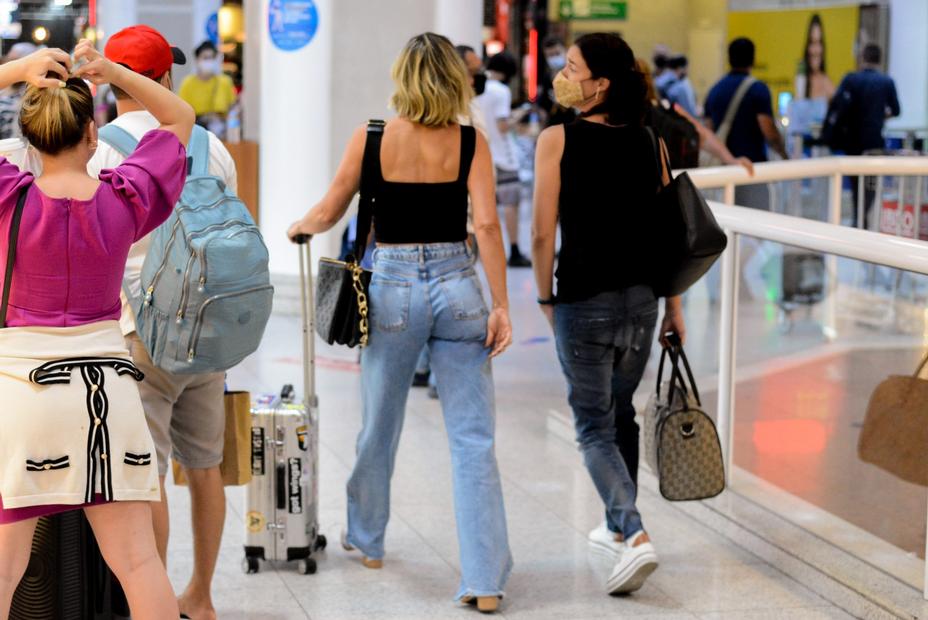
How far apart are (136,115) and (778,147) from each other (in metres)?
5.95

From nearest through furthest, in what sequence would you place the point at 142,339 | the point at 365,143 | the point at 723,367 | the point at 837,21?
1. the point at 142,339
2. the point at 365,143
3. the point at 723,367
4. the point at 837,21

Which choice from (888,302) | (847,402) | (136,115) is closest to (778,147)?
(888,302)

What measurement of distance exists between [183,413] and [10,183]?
1111mm

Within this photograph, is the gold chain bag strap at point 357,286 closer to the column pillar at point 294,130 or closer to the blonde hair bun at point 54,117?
the blonde hair bun at point 54,117

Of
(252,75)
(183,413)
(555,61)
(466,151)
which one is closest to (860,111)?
(252,75)

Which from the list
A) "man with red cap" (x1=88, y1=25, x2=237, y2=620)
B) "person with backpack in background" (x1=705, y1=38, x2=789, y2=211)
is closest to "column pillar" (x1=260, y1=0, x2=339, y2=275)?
"person with backpack in background" (x1=705, y1=38, x2=789, y2=211)

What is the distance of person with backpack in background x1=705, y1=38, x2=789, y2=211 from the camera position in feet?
29.3

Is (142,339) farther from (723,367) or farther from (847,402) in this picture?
(847,402)

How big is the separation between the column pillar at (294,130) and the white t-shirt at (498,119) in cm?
135

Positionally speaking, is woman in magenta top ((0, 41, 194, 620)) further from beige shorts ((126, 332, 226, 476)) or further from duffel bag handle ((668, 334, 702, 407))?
duffel bag handle ((668, 334, 702, 407))

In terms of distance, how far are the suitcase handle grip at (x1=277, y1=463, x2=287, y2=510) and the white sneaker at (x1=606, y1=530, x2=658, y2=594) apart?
3.48ft

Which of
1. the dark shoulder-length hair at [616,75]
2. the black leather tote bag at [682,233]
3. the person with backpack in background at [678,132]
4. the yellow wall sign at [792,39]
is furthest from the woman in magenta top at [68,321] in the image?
the yellow wall sign at [792,39]

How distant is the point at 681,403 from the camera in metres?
4.55

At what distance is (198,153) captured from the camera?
3695mm
